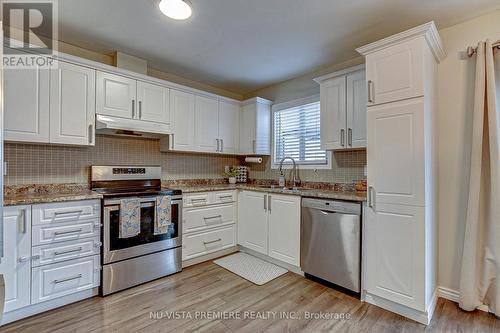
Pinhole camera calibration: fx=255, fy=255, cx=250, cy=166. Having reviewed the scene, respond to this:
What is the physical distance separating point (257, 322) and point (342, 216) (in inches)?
46.6

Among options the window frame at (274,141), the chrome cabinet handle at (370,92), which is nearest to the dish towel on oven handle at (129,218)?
the window frame at (274,141)

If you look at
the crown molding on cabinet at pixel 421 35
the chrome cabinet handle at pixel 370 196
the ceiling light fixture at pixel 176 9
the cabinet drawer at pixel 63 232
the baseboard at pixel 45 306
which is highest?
the ceiling light fixture at pixel 176 9

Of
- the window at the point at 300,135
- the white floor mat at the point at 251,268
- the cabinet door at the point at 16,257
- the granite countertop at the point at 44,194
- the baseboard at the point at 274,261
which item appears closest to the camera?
the cabinet door at the point at 16,257

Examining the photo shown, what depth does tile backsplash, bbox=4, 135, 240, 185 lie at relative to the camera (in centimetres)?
246

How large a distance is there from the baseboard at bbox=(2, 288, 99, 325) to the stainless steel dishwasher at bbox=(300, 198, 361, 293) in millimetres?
2115

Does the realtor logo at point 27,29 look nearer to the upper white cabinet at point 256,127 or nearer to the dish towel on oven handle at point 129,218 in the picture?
the dish towel on oven handle at point 129,218

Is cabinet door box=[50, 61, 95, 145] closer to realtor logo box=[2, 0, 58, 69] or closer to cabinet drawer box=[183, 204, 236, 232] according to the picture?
realtor logo box=[2, 0, 58, 69]

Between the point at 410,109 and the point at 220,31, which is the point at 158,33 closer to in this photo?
the point at 220,31

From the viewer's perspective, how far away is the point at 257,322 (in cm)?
201

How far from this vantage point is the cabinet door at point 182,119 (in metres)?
3.24

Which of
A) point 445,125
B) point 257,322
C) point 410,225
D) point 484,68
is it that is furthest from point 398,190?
point 257,322

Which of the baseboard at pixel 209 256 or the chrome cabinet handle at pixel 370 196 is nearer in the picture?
the chrome cabinet handle at pixel 370 196

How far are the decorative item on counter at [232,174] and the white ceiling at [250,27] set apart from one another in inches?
63.2

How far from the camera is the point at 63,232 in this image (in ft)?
7.17
